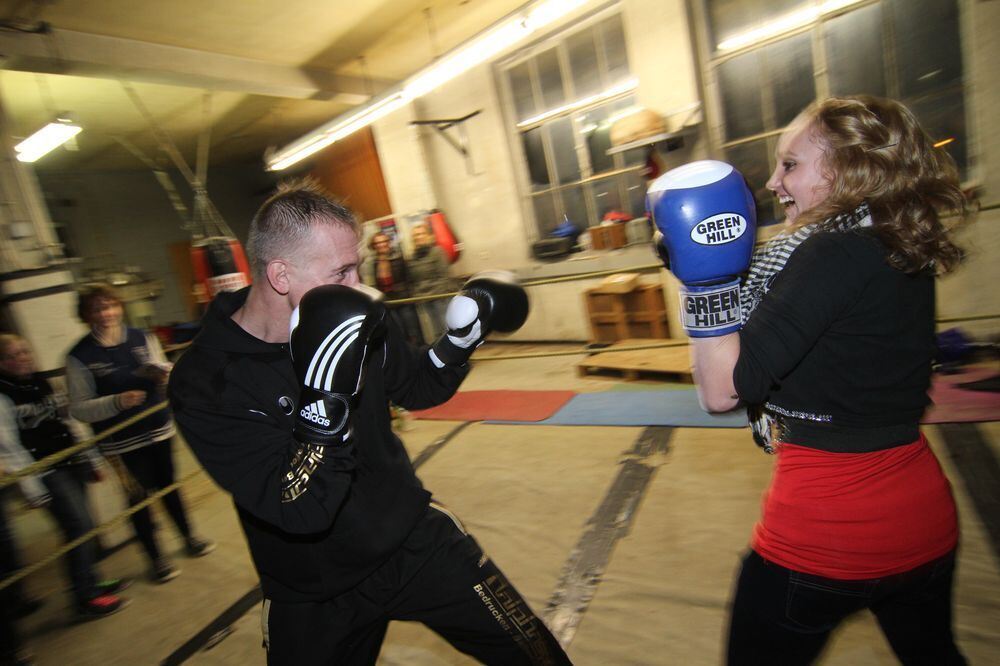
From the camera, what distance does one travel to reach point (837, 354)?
0.95 m

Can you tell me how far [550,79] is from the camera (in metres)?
6.98

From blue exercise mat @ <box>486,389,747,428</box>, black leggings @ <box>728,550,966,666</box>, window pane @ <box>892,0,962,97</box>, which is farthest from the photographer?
window pane @ <box>892,0,962,97</box>

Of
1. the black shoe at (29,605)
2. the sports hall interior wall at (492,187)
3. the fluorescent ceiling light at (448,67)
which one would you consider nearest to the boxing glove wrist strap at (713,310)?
the sports hall interior wall at (492,187)

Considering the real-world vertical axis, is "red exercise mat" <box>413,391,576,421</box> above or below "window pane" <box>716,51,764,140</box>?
below

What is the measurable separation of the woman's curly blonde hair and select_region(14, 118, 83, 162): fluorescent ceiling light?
6557 millimetres

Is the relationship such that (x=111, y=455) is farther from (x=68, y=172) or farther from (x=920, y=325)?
(x=68, y=172)

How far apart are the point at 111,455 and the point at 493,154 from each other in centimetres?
597

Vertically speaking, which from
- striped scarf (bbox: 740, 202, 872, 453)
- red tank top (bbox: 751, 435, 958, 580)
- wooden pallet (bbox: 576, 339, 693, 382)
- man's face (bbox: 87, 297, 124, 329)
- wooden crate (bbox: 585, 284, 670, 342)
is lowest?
wooden pallet (bbox: 576, 339, 693, 382)

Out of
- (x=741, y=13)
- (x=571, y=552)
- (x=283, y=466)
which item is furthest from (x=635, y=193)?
(x=283, y=466)

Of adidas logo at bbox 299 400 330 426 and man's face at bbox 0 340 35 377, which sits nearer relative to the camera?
adidas logo at bbox 299 400 330 426

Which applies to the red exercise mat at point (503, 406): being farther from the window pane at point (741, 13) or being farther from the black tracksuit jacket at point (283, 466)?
the window pane at point (741, 13)

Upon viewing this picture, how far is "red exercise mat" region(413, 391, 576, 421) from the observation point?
4621mm

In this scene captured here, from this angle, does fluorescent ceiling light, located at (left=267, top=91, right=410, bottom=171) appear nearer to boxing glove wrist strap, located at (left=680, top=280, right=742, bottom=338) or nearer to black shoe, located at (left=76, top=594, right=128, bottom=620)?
black shoe, located at (left=76, top=594, right=128, bottom=620)

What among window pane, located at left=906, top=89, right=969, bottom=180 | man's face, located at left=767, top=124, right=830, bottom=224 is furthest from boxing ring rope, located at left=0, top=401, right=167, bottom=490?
window pane, located at left=906, top=89, right=969, bottom=180
